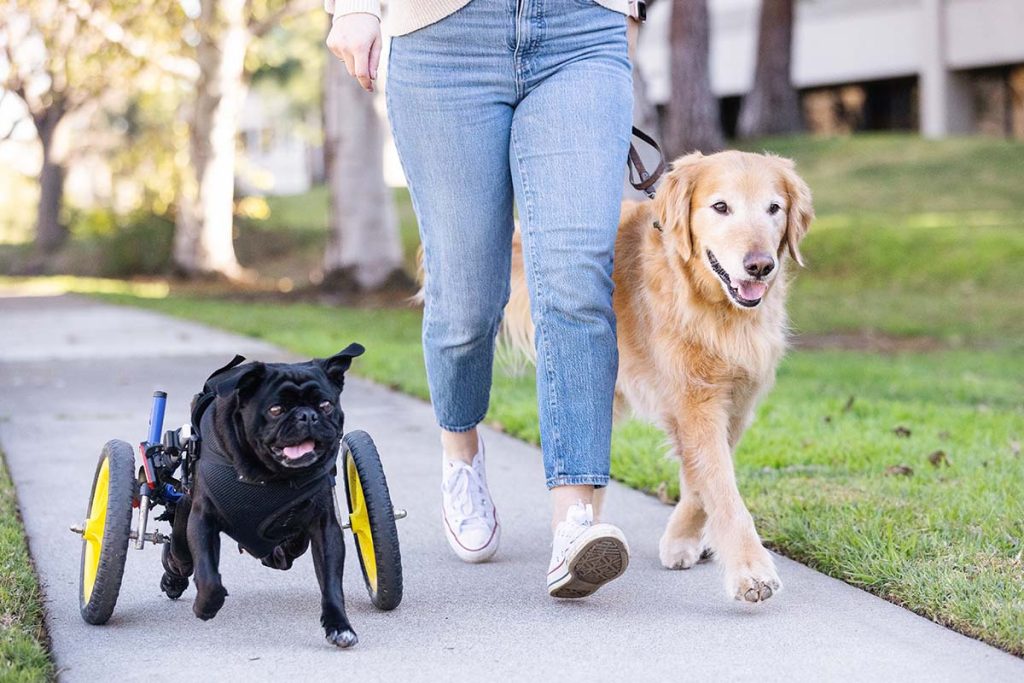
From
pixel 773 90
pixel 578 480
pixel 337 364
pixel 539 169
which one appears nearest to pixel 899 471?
pixel 578 480

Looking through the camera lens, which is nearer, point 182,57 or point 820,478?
point 820,478

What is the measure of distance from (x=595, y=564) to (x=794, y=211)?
1.25 meters

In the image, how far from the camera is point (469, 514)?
→ 4125mm

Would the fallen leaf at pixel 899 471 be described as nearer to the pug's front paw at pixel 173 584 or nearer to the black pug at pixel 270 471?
the black pug at pixel 270 471

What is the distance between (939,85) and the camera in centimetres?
3062

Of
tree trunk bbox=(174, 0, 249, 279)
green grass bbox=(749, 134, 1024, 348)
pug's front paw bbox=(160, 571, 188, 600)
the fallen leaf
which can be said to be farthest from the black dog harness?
tree trunk bbox=(174, 0, 249, 279)

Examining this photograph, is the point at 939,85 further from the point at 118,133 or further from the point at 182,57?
the point at 118,133

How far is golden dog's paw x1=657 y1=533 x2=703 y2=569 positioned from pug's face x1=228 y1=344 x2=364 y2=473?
134 cm

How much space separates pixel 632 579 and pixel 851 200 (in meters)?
18.3

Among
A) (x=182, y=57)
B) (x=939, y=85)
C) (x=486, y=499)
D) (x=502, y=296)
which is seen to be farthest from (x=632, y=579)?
(x=939, y=85)

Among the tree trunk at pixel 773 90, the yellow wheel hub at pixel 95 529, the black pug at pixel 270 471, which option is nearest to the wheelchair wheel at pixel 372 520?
the black pug at pixel 270 471

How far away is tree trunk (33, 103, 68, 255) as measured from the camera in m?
29.3

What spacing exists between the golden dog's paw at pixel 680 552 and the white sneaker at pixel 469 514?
521 millimetres

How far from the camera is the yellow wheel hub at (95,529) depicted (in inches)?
137
